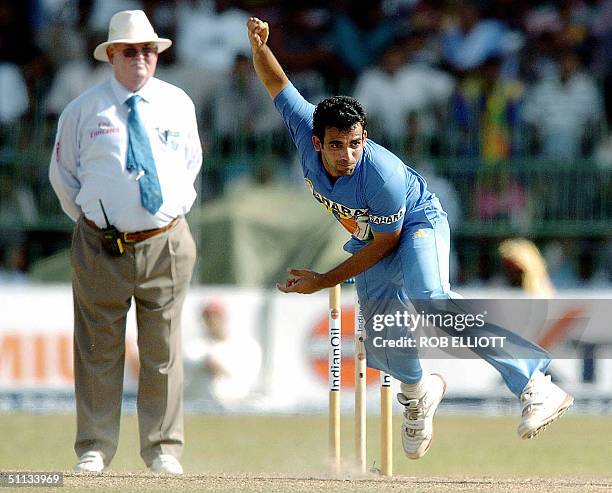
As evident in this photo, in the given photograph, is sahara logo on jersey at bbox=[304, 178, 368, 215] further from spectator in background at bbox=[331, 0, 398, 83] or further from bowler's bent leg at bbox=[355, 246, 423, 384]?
spectator in background at bbox=[331, 0, 398, 83]

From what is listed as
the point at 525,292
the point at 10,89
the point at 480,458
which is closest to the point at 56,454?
the point at 480,458

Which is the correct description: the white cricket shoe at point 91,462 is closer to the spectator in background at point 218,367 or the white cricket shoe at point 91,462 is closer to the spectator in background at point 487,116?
the spectator in background at point 218,367

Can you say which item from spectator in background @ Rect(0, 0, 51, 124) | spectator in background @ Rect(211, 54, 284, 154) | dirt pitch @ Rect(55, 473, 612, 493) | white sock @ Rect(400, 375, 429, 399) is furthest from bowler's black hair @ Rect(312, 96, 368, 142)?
spectator in background @ Rect(0, 0, 51, 124)

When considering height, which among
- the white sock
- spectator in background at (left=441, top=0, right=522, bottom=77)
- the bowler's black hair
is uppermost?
spectator in background at (left=441, top=0, right=522, bottom=77)

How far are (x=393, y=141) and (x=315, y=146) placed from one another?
21.3ft

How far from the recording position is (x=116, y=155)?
24.8 feet

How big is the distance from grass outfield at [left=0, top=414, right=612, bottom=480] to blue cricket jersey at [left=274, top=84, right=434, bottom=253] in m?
1.43

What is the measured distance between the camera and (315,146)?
22.4 ft

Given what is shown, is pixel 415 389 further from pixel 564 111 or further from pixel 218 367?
pixel 564 111

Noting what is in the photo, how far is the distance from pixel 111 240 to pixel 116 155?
0.46 meters

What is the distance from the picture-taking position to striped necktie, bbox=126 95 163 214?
7559mm

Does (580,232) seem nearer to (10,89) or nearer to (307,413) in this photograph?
(307,413)

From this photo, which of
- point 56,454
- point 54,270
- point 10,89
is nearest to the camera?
point 56,454

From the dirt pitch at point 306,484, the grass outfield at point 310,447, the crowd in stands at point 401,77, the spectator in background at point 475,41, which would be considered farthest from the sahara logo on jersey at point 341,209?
the spectator in background at point 475,41
